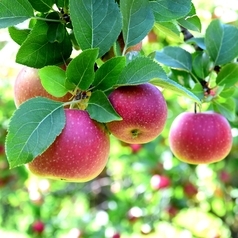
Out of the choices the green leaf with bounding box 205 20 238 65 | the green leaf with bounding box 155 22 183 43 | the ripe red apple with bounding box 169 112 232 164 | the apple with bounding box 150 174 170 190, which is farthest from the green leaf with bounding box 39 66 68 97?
the apple with bounding box 150 174 170 190

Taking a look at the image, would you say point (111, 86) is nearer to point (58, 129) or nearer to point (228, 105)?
point (58, 129)

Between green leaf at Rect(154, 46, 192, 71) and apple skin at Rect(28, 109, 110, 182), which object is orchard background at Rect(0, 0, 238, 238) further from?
apple skin at Rect(28, 109, 110, 182)

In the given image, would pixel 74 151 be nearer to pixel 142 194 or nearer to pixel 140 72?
pixel 140 72

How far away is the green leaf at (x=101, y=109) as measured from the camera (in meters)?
0.75

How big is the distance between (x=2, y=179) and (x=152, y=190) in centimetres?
97

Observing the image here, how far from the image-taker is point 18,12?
2.66ft

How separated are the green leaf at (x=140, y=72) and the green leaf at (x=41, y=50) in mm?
148

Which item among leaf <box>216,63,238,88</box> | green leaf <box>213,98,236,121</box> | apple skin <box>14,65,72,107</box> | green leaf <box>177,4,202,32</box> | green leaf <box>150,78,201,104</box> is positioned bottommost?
green leaf <box>213,98,236,121</box>

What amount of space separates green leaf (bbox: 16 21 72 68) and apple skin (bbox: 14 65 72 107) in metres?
0.03

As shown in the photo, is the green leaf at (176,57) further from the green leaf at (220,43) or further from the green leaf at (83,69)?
the green leaf at (83,69)

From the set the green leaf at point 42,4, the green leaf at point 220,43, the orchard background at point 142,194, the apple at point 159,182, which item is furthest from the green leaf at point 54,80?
the apple at point 159,182

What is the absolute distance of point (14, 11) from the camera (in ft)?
2.66

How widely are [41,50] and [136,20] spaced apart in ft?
0.60

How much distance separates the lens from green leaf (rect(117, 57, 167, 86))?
2.50 feet
